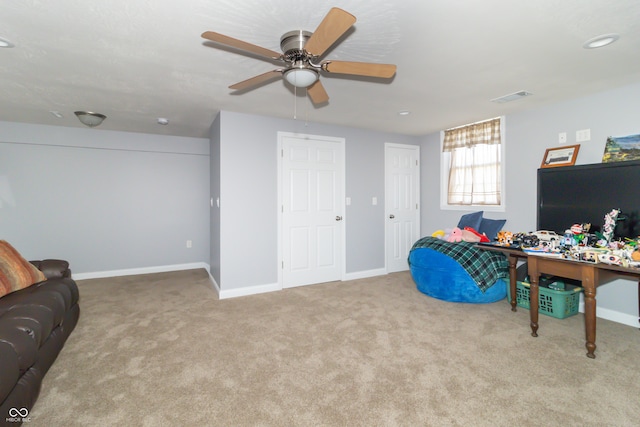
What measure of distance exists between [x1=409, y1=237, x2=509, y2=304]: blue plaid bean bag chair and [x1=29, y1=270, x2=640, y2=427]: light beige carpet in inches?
5.5

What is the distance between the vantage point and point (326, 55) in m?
2.25

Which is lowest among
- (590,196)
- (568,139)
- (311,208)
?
(311,208)

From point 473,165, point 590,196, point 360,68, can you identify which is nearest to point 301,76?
point 360,68

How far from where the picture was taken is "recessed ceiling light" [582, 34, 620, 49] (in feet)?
6.49

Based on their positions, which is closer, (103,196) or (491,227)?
(491,227)

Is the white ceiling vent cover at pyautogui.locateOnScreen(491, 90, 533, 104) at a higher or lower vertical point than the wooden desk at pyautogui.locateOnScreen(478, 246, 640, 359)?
higher

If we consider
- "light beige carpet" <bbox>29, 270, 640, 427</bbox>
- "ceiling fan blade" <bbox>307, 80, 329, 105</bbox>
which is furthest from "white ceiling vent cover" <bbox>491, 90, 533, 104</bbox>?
"light beige carpet" <bbox>29, 270, 640, 427</bbox>

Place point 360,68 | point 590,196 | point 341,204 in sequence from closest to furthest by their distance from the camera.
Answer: point 360,68
point 590,196
point 341,204

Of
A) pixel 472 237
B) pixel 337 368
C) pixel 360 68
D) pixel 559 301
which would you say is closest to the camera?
pixel 360 68

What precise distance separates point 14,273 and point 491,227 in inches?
199

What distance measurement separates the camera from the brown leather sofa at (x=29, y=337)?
56.6 inches

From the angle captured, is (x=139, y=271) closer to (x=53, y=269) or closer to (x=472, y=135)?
(x=53, y=269)

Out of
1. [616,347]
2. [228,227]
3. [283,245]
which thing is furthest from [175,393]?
[616,347]

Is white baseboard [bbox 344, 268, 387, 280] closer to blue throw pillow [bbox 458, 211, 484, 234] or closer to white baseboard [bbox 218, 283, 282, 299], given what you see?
white baseboard [bbox 218, 283, 282, 299]
